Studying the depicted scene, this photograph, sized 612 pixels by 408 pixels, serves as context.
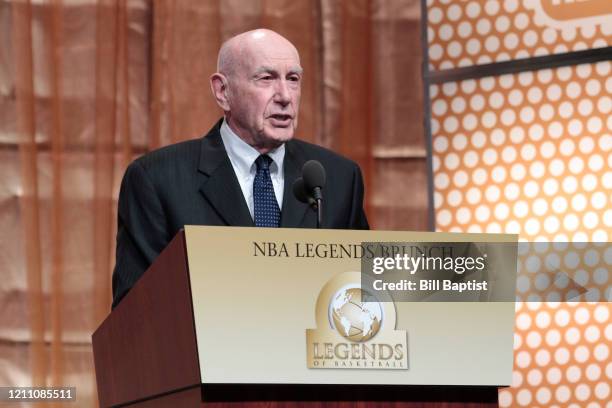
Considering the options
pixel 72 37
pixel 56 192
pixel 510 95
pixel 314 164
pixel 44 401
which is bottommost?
pixel 44 401

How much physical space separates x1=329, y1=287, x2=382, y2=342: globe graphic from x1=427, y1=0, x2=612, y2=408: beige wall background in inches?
86.0

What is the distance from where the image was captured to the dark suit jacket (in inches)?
88.3

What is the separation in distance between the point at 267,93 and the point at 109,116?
61.5 inches

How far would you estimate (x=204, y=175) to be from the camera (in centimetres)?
232

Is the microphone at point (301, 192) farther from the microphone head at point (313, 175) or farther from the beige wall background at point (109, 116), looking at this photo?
the beige wall background at point (109, 116)

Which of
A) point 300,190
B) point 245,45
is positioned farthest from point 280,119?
point 300,190

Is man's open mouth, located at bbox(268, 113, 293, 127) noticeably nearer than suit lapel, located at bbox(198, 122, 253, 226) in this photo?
No

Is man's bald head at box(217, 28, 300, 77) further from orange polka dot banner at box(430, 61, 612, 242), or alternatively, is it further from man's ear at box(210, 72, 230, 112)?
orange polka dot banner at box(430, 61, 612, 242)

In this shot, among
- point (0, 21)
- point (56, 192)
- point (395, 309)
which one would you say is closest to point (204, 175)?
point (395, 309)

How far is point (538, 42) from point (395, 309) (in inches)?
96.6

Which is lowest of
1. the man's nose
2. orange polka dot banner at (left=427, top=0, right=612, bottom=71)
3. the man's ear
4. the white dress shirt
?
the white dress shirt

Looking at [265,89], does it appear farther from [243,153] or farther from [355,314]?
[355,314]

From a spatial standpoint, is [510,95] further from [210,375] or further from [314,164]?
[210,375]

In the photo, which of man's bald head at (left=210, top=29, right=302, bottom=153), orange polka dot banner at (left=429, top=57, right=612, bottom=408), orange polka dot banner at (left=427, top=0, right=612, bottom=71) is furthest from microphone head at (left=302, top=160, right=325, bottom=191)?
orange polka dot banner at (left=427, top=0, right=612, bottom=71)
